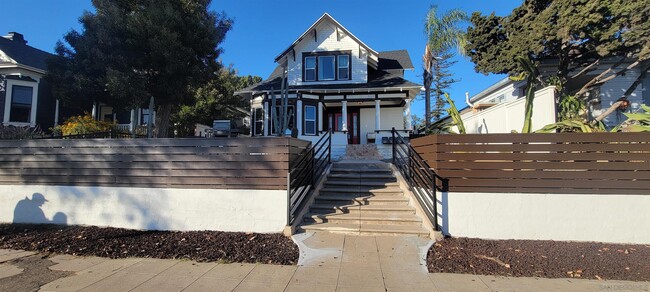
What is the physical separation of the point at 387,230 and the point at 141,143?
5.45 m

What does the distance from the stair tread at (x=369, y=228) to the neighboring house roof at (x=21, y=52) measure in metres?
17.8

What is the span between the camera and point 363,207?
699 centimetres

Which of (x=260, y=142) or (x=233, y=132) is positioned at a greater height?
(x=233, y=132)

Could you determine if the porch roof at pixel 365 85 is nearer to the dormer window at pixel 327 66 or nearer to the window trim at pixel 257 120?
the dormer window at pixel 327 66

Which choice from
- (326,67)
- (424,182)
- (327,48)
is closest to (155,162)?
(424,182)

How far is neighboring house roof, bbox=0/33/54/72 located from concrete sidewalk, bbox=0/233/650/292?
1683 cm

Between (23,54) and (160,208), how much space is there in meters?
18.7

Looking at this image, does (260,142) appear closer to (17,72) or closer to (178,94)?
(178,94)

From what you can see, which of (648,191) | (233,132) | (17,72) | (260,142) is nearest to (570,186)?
(648,191)

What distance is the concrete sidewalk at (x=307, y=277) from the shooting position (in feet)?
13.2

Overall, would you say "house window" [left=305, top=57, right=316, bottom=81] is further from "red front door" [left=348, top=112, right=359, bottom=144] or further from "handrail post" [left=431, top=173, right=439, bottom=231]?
"handrail post" [left=431, top=173, right=439, bottom=231]

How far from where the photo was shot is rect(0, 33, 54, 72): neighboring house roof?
1688 centimetres

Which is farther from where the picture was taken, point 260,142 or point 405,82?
point 405,82

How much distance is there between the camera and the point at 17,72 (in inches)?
649
